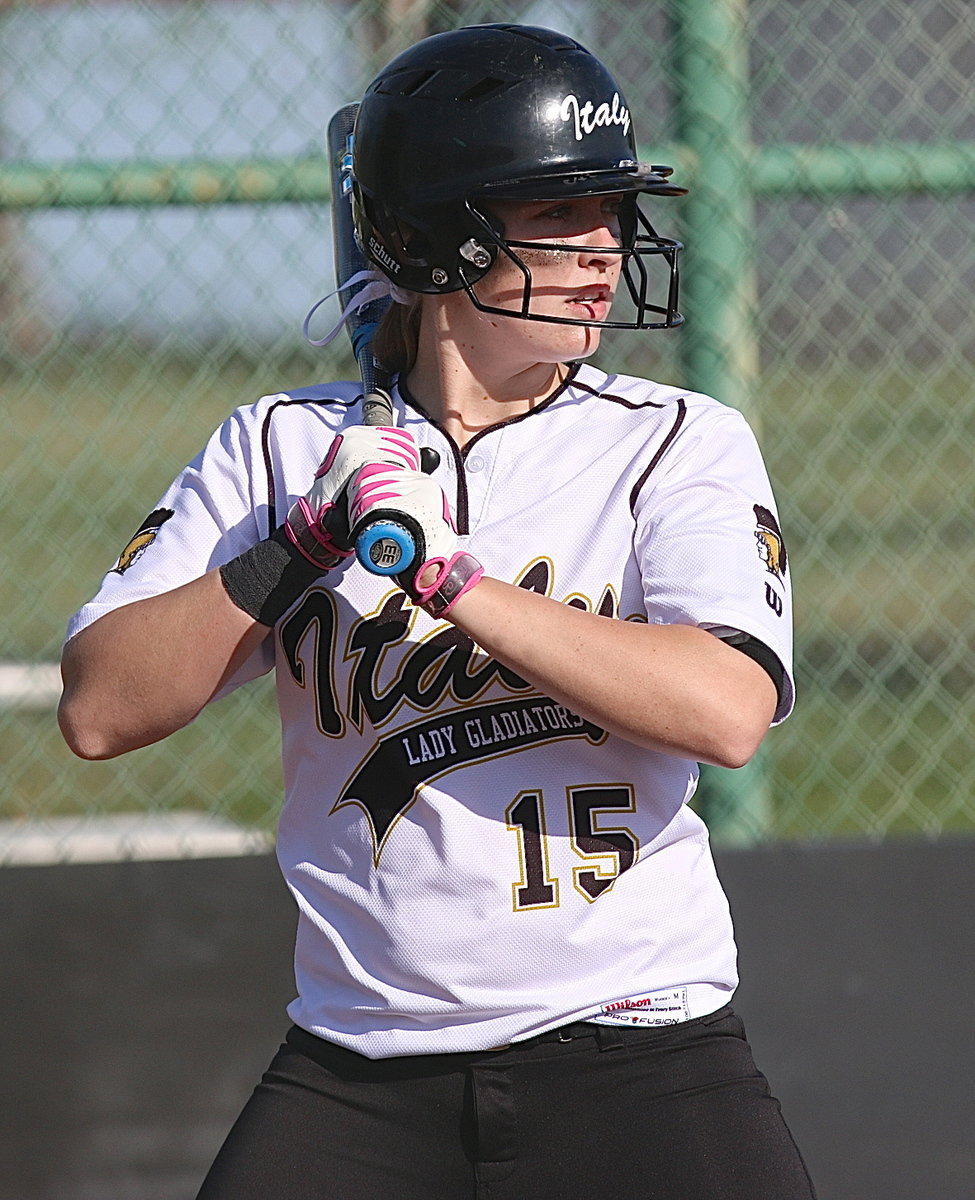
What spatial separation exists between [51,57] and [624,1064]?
2607 millimetres

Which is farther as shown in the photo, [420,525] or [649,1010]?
[649,1010]

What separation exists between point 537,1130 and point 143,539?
97 cm

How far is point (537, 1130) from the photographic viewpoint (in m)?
2.05

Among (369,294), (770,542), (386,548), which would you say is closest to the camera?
(386,548)

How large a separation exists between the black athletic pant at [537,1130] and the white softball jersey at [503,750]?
0.05 metres

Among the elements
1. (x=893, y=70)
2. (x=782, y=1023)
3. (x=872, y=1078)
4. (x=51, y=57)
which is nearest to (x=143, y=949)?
(x=782, y=1023)

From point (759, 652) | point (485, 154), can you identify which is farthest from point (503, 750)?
point (485, 154)

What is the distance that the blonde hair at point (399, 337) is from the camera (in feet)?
7.89

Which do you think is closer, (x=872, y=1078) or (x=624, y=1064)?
(x=624, y=1064)

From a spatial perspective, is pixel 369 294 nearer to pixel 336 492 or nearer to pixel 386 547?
pixel 336 492

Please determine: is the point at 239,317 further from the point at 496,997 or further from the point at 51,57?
the point at 496,997

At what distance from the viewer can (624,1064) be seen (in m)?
2.05

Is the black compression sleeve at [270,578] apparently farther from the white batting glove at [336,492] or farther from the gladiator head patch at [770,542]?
the gladiator head patch at [770,542]

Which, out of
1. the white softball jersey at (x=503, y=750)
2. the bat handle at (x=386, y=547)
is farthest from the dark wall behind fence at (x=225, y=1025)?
the bat handle at (x=386, y=547)
